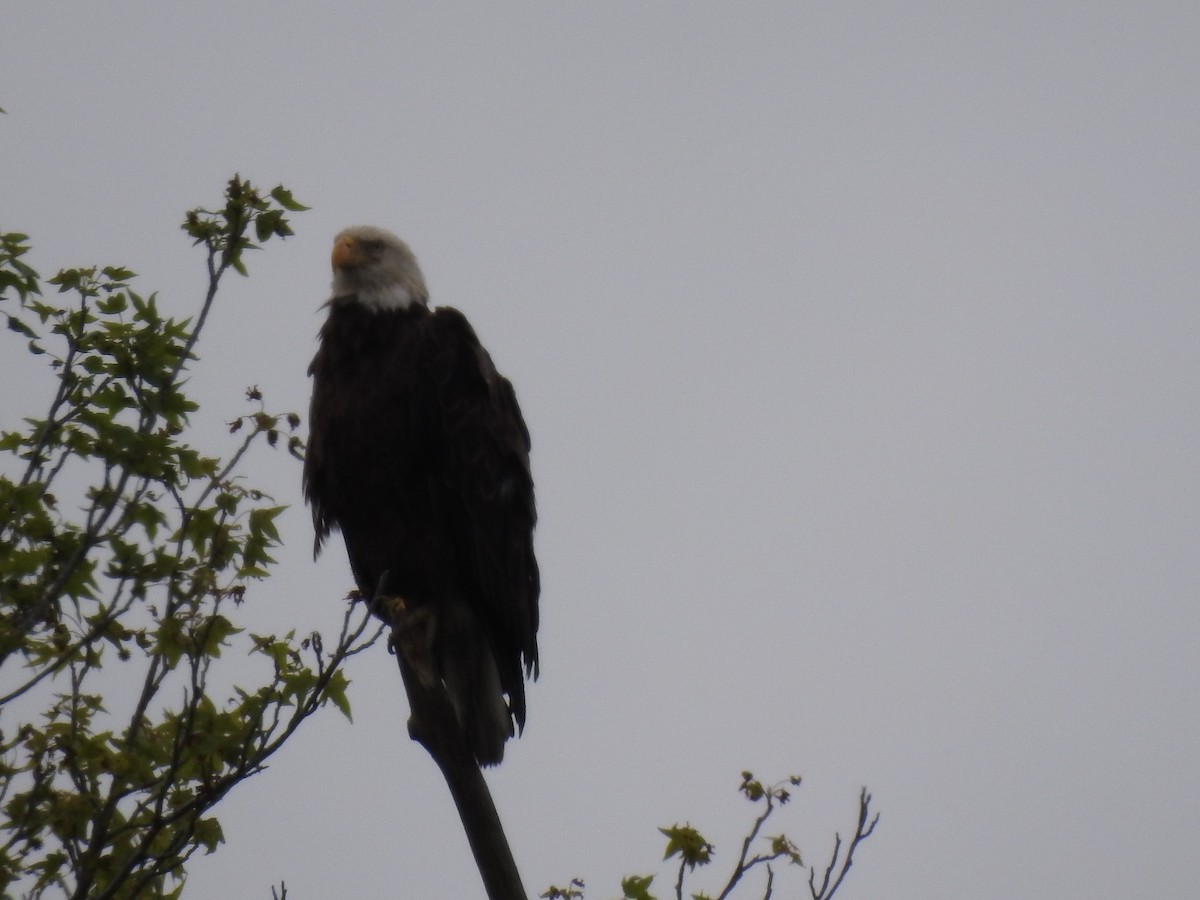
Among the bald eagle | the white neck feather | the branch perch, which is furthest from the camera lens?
the white neck feather

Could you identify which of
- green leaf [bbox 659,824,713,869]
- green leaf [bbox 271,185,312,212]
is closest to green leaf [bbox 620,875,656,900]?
green leaf [bbox 659,824,713,869]

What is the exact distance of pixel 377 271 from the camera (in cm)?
556

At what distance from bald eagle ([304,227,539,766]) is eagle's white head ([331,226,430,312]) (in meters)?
0.23

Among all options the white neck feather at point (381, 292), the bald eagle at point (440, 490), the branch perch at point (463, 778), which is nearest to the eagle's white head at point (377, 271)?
the white neck feather at point (381, 292)

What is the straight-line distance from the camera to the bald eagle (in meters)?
4.91

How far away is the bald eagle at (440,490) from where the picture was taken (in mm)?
4910

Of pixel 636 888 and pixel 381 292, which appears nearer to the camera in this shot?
pixel 636 888

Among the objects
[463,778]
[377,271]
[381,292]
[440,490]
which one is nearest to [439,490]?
[440,490]

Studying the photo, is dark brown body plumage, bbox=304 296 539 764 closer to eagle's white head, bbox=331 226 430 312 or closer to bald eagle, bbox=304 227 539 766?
bald eagle, bbox=304 227 539 766

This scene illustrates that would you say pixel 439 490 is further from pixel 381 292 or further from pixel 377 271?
pixel 377 271

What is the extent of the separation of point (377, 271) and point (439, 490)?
3.50 feet

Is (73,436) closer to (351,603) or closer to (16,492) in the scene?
(16,492)

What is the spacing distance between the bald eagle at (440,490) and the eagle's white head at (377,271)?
0.75 ft

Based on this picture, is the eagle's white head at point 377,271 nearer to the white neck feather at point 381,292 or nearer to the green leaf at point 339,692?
the white neck feather at point 381,292
